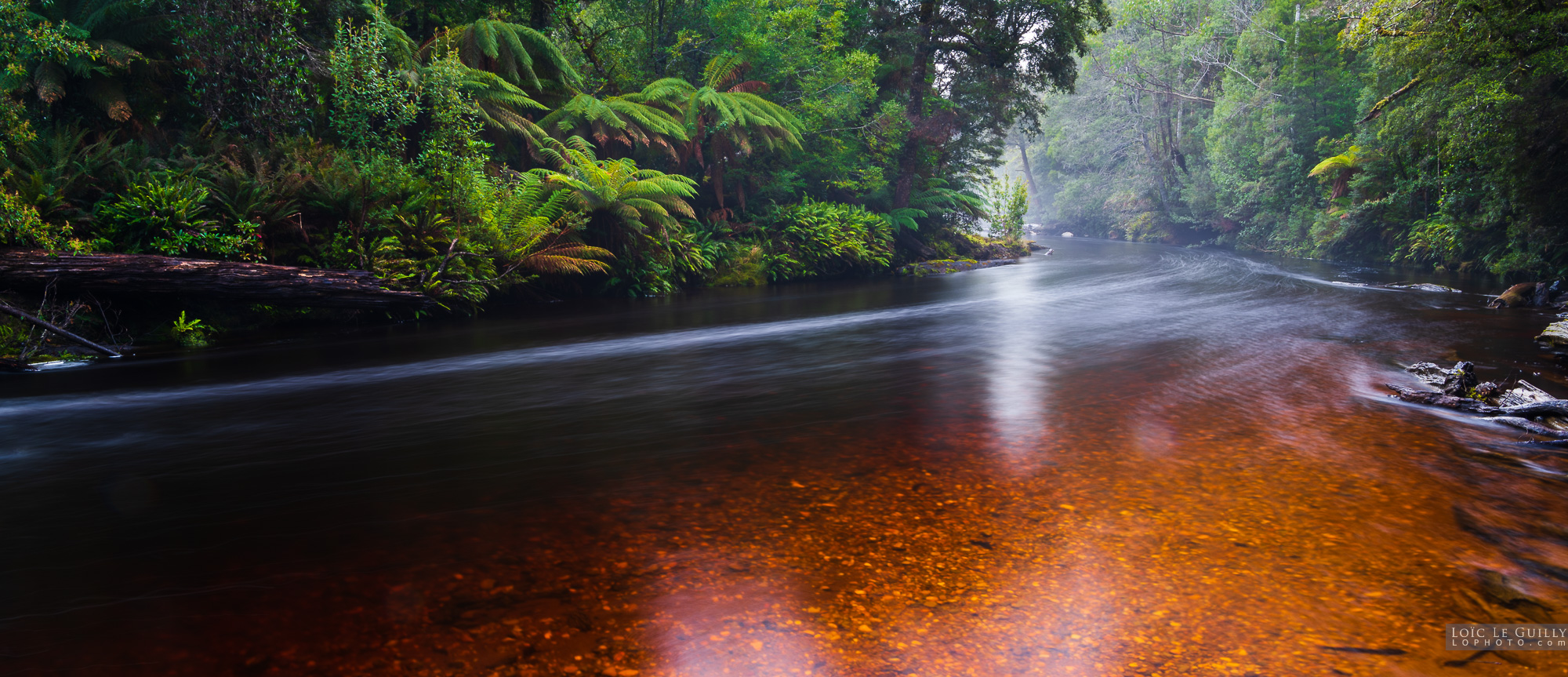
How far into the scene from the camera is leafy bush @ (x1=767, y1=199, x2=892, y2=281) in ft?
58.3

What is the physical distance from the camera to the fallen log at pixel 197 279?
678 cm

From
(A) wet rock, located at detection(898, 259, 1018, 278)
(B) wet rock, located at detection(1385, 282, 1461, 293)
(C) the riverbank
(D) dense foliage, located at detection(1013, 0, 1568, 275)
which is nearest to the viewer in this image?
(C) the riverbank

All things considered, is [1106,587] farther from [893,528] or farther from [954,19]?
[954,19]

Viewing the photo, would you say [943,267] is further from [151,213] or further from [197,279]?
[151,213]

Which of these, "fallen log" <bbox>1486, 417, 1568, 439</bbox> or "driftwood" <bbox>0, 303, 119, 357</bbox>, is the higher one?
"driftwood" <bbox>0, 303, 119, 357</bbox>

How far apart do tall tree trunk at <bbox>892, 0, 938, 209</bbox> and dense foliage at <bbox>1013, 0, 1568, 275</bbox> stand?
961 cm

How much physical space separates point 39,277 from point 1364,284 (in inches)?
819

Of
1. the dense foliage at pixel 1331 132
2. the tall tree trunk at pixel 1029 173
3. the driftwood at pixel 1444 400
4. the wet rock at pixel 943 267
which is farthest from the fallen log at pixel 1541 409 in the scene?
the tall tree trunk at pixel 1029 173

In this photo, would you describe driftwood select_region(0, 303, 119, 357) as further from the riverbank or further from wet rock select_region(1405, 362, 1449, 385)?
wet rock select_region(1405, 362, 1449, 385)

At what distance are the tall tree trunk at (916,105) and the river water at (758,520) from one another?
14.9 metres

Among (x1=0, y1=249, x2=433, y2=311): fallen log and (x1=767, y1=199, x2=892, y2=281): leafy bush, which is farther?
(x1=767, y1=199, x2=892, y2=281): leafy bush

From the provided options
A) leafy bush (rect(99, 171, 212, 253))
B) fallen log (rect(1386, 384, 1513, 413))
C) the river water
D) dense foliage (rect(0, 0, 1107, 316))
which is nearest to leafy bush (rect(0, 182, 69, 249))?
dense foliage (rect(0, 0, 1107, 316))

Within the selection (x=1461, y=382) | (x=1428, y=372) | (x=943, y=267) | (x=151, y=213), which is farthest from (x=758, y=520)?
(x=943, y=267)

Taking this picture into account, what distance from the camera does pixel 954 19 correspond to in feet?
69.0
